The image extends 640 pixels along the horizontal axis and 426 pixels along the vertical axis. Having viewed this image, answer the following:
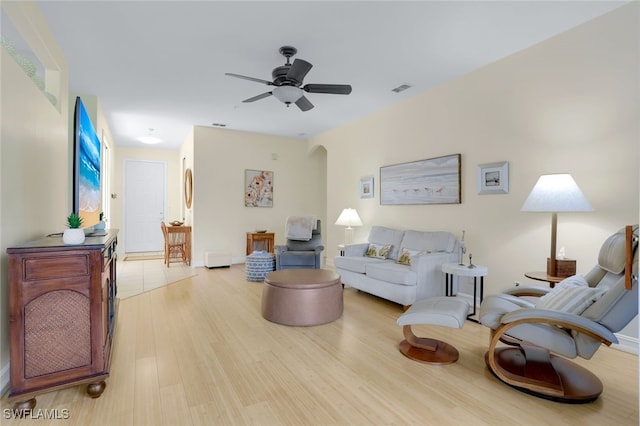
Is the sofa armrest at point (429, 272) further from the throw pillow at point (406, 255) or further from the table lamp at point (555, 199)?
the table lamp at point (555, 199)

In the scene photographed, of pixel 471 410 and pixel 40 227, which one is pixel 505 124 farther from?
pixel 40 227

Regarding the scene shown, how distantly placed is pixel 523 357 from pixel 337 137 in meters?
4.79

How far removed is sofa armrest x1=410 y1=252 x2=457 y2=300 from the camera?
3516 millimetres

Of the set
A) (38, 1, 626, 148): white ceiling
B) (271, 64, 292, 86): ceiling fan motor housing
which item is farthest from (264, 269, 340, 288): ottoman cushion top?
(38, 1, 626, 148): white ceiling

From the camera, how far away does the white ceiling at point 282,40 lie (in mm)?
2574

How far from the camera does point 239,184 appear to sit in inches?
262

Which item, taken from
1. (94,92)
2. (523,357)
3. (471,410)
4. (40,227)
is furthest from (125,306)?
(523,357)

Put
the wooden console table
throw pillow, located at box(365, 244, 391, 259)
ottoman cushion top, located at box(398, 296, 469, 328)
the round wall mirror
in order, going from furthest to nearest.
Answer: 1. the round wall mirror
2. the wooden console table
3. throw pillow, located at box(365, 244, 391, 259)
4. ottoman cushion top, located at box(398, 296, 469, 328)

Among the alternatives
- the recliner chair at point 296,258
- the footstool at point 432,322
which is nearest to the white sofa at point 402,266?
the recliner chair at point 296,258

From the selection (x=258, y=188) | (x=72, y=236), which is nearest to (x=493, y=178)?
(x=72, y=236)

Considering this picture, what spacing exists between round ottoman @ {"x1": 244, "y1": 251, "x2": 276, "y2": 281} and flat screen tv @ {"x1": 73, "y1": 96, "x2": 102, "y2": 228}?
2104 mm

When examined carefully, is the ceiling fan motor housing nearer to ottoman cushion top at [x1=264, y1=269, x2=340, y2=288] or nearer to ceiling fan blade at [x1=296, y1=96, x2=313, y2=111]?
ceiling fan blade at [x1=296, y1=96, x2=313, y2=111]

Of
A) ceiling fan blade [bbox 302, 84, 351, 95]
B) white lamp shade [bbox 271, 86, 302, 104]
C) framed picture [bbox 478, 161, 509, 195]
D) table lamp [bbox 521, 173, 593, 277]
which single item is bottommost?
table lamp [bbox 521, 173, 593, 277]

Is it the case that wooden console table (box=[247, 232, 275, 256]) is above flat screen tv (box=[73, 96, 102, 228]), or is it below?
below
